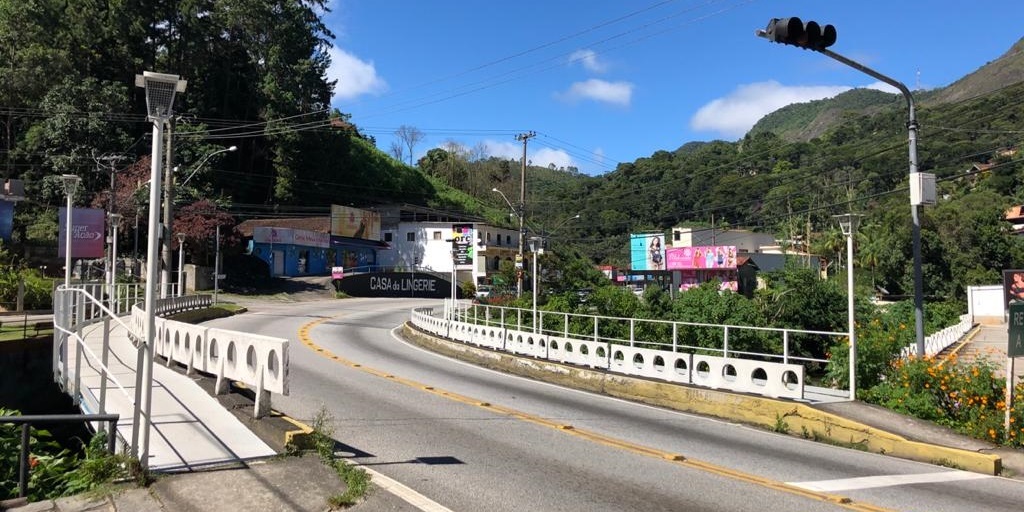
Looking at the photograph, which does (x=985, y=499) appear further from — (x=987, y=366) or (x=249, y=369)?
(x=249, y=369)

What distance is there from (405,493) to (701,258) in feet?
215

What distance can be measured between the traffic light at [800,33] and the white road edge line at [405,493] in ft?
26.8

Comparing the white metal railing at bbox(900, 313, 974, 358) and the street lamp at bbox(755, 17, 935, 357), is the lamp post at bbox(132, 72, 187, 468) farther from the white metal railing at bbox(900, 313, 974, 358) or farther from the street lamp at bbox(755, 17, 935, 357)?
the white metal railing at bbox(900, 313, 974, 358)

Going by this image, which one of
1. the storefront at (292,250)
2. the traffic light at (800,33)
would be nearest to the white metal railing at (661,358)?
the traffic light at (800,33)

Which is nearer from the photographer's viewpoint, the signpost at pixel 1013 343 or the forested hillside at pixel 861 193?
the signpost at pixel 1013 343

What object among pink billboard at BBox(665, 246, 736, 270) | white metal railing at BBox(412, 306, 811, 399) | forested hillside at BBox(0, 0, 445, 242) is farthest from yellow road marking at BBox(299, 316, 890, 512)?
pink billboard at BBox(665, 246, 736, 270)

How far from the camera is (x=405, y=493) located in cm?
626

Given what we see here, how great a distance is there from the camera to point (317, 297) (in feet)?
175

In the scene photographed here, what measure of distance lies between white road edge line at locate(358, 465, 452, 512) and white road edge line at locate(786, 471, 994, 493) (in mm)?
4050

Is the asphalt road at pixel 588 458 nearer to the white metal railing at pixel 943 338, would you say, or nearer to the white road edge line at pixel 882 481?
the white road edge line at pixel 882 481

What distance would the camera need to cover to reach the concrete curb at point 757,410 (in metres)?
8.86

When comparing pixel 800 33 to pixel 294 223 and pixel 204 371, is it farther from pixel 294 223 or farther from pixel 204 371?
pixel 294 223

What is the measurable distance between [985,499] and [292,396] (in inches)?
396

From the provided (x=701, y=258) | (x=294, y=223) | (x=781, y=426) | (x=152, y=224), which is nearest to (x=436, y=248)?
(x=294, y=223)
